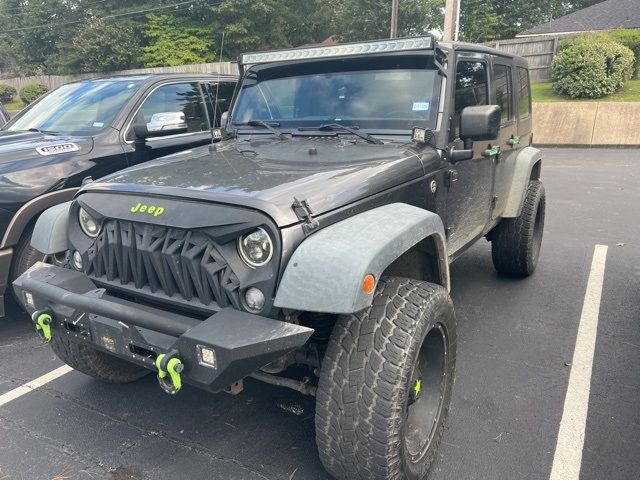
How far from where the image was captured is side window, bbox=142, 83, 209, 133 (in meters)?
5.13

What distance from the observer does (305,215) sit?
2211 mm

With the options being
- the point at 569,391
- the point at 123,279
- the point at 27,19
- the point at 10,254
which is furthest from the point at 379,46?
the point at 27,19

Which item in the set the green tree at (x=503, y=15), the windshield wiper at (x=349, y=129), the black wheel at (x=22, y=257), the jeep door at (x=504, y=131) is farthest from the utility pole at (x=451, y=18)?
the green tree at (x=503, y=15)

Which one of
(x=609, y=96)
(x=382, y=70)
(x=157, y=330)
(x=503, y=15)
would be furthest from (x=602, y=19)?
(x=157, y=330)

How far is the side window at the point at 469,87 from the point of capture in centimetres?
338

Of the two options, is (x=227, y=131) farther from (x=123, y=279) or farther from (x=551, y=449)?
→ (x=551, y=449)

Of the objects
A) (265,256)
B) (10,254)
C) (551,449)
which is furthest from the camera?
(10,254)

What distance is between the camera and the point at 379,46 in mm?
3271

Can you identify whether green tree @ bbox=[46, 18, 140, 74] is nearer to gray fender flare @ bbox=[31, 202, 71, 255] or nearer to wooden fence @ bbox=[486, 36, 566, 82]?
wooden fence @ bbox=[486, 36, 566, 82]

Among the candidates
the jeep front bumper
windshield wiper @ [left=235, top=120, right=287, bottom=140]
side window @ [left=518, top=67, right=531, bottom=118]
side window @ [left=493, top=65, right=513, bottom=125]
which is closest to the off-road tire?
the jeep front bumper

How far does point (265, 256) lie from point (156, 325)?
0.55 meters

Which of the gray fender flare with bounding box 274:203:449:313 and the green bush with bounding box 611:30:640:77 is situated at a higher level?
the green bush with bounding box 611:30:640:77

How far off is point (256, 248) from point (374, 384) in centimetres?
75

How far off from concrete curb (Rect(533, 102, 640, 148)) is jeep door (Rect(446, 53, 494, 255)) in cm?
1240
